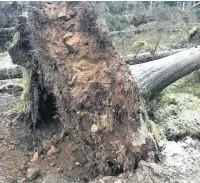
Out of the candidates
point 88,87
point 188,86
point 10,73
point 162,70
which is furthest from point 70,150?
point 188,86

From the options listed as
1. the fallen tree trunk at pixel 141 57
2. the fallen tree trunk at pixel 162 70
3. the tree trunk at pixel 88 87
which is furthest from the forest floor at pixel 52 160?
the fallen tree trunk at pixel 141 57

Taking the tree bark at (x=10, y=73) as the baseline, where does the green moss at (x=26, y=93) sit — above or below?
above

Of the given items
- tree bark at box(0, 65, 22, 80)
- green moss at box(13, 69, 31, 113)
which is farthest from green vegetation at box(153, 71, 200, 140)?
tree bark at box(0, 65, 22, 80)

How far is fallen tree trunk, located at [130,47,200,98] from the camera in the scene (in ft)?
20.5

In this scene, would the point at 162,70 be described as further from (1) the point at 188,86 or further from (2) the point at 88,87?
(2) the point at 88,87

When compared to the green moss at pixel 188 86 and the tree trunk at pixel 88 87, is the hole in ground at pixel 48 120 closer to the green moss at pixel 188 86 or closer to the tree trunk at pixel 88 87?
the tree trunk at pixel 88 87

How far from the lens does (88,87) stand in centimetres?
396

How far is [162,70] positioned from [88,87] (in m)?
3.03

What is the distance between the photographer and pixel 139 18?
1469 cm

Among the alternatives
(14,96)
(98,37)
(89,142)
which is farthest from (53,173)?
(14,96)

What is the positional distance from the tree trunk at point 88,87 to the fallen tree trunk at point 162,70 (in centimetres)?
206

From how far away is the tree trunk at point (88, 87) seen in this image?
3848 mm

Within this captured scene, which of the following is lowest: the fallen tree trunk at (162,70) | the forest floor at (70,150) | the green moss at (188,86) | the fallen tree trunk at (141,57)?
the green moss at (188,86)

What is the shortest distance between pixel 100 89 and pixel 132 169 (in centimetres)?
96
